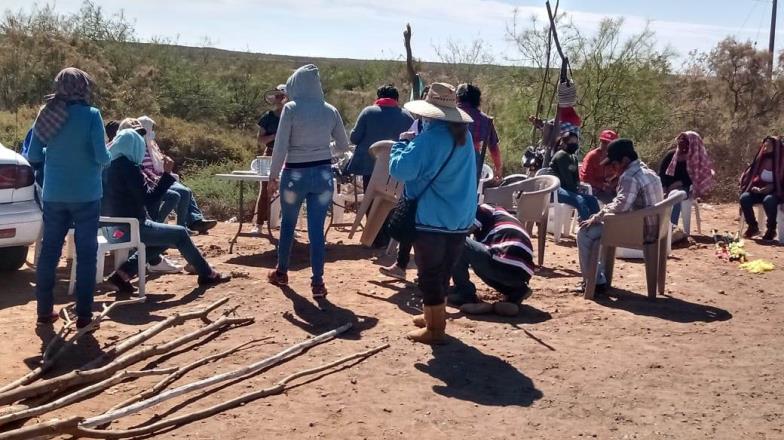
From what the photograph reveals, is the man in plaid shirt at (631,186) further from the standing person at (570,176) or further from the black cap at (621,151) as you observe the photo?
the standing person at (570,176)

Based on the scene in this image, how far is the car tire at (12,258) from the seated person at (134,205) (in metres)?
1.06

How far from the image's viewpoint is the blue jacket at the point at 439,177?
5.58 metres

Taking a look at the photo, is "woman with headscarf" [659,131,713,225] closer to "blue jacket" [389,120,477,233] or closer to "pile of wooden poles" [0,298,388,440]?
"blue jacket" [389,120,477,233]

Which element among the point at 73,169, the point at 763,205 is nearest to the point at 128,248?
the point at 73,169

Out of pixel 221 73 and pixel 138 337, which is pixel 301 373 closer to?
pixel 138 337

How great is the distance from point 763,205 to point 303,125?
6.99 metres

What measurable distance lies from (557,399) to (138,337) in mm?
2518

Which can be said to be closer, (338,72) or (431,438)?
(431,438)

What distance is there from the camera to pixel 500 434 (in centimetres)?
450

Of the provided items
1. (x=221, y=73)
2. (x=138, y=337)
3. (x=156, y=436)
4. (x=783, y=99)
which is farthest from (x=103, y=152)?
(x=221, y=73)

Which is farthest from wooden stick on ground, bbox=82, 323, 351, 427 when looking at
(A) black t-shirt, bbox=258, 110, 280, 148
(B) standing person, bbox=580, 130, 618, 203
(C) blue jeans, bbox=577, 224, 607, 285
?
(B) standing person, bbox=580, 130, 618, 203

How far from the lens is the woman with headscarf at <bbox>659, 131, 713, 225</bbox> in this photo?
36.9 feet

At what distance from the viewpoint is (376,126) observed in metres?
9.12

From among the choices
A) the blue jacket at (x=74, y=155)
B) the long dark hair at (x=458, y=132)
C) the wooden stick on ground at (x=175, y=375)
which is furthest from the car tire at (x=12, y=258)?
the long dark hair at (x=458, y=132)
